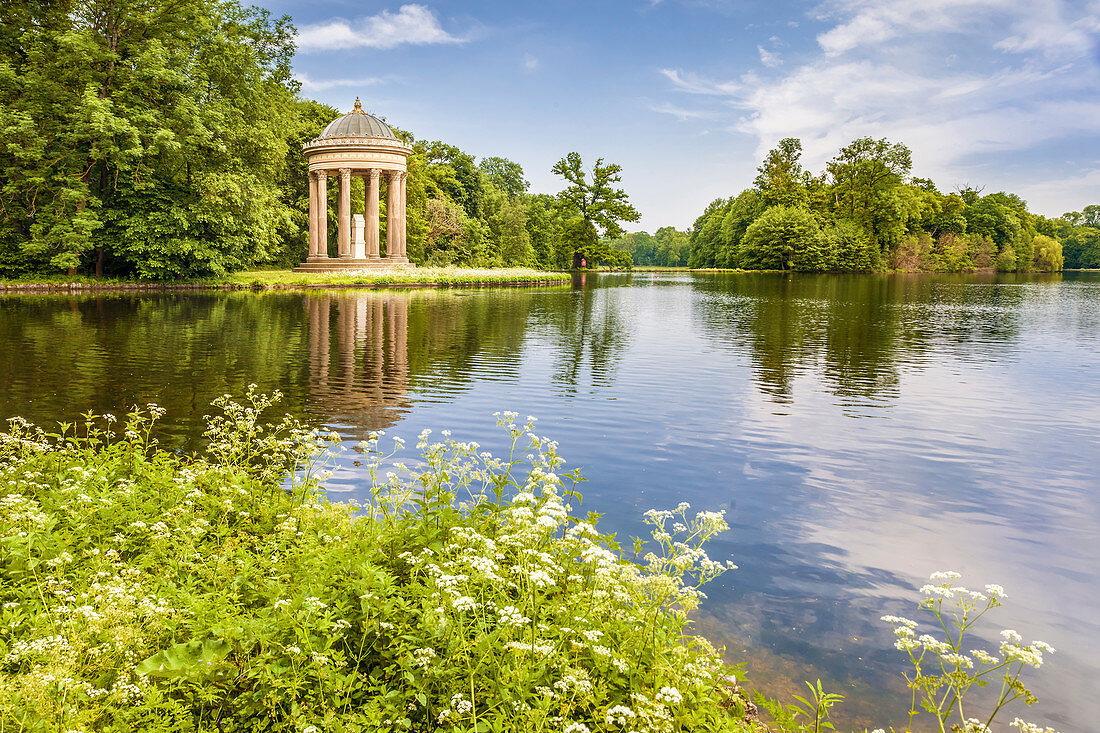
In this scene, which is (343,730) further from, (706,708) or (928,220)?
(928,220)

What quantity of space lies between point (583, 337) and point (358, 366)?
9204 millimetres

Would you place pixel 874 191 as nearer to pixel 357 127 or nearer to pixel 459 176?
pixel 459 176

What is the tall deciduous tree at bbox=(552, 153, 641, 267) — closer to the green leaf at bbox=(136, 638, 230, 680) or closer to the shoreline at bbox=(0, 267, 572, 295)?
the shoreline at bbox=(0, 267, 572, 295)

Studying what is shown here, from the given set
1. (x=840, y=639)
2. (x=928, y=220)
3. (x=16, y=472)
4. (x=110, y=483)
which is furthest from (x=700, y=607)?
(x=928, y=220)

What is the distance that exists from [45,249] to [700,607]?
40564 millimetres

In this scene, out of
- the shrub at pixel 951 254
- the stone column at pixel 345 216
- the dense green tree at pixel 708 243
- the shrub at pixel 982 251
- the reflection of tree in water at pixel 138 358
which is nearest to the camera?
the reflection of tree in water at pixel 138 358

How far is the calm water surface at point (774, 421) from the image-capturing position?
5699 mm

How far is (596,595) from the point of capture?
379 centimetres

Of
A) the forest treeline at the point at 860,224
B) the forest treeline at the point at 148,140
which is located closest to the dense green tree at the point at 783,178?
the forest treeline at the point at 860,224

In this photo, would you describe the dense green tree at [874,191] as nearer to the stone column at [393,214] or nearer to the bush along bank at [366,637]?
the stone column at [393,214]

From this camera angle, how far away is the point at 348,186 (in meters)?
52.9

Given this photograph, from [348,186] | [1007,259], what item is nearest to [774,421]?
[348,186]

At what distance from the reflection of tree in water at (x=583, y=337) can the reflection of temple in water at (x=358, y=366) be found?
12.8 ft

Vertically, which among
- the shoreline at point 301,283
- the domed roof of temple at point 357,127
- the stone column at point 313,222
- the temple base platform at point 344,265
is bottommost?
the shoreline at point 301,283
